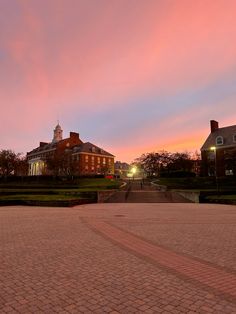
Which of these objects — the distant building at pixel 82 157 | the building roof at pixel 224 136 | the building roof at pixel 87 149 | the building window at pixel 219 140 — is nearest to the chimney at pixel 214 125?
the building roof at pixel 224 136

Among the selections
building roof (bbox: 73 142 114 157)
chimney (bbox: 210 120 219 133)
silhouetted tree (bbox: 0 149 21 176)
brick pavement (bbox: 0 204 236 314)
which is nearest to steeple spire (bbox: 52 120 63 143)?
building roof (bbox: 73 142 114 157)

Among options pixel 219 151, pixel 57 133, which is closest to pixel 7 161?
pixel 219 151

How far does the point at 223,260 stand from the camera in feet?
25.8

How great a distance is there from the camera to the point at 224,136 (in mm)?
66625

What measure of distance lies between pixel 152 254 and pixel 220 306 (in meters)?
3.67

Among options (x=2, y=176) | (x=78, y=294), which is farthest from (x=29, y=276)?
(x=2, y=176)

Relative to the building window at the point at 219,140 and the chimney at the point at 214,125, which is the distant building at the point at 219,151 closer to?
the building window at the point at 219,140

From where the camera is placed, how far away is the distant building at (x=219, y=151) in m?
63.2

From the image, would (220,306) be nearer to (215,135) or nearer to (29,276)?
(29,276)

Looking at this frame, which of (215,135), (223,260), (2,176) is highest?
(215,135)

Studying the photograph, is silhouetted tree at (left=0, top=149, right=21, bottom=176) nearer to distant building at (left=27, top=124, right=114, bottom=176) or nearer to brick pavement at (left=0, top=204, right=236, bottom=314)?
distant building at (left=27, top=124, right=114, bottom=176)

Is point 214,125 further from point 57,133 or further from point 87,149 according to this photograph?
point 57,133

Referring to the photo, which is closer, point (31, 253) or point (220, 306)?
point (220, 306)

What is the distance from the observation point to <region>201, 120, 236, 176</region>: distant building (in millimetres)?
63219
